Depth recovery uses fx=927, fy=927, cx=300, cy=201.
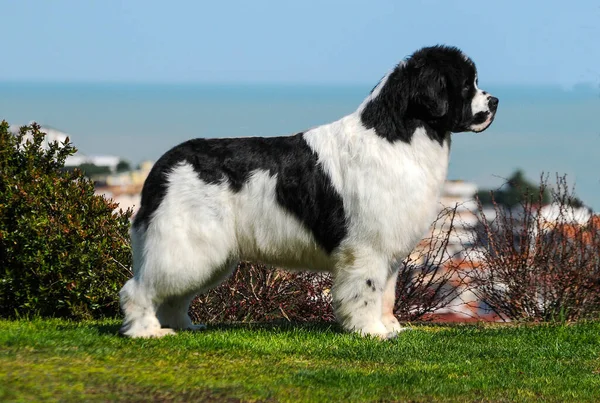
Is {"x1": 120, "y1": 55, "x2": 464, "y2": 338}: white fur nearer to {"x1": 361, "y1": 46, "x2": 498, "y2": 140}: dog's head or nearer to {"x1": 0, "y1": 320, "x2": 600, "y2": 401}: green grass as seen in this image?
{"x1": 361, "y1": 46, "x2": 498, "y2": 140}: dog's head

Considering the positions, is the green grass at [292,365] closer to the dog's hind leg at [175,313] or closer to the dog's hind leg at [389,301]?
the dog's hind leg at [389,301]

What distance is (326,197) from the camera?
28.0 ft

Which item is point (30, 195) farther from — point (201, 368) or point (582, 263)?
point (582, 263)

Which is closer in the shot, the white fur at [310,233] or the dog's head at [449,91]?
A: the white fur at [310,233]

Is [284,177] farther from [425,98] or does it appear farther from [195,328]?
[195,328]

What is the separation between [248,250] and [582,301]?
506cm

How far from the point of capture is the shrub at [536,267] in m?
11.5

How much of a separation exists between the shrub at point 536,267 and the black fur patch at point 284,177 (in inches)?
144

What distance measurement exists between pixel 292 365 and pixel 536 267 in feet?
16.0

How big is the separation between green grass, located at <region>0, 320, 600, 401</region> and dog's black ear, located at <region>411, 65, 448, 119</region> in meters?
2.19

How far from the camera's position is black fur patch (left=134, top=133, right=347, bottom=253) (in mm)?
8508

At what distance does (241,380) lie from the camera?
7.00 meters

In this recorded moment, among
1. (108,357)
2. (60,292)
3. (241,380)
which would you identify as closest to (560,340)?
(241,380)

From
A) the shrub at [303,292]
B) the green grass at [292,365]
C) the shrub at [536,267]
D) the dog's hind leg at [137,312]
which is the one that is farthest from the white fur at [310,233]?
the shrub at [536,267]
